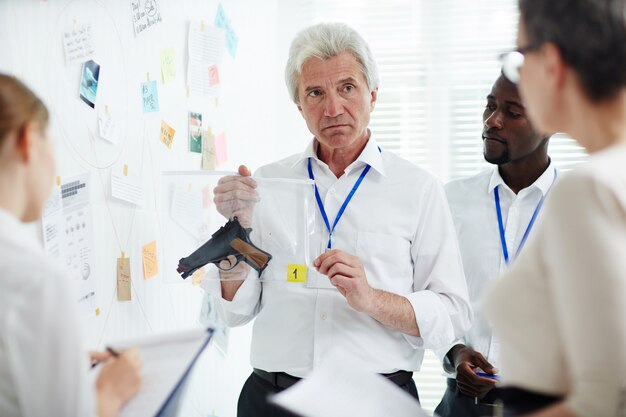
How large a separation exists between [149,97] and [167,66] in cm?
22

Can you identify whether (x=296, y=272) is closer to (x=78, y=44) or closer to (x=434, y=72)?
(x=78, y=44)

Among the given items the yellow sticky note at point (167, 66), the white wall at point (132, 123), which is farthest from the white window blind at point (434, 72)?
the yellow sticky note at point (167, 66)

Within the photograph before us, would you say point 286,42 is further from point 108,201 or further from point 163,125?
point 108,201

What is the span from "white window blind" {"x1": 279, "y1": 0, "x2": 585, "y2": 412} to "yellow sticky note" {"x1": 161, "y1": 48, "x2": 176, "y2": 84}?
6.09 ft

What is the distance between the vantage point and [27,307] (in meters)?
0.88

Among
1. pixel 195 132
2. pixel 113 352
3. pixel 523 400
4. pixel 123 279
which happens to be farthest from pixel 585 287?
pixel 195 132

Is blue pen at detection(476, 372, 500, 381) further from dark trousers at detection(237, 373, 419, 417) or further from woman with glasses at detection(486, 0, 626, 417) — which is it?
woman with glasses at detection(486, 0, 626, 417)

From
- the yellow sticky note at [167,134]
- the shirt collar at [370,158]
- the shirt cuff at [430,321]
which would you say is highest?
the yellow sticky note at [167,134]

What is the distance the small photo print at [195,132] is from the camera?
2.55 meters

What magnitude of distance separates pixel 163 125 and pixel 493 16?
237 centimetres

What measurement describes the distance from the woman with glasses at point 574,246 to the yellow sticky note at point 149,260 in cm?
132

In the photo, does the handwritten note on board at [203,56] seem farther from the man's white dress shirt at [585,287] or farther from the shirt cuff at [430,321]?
the man's white dress shirt at [585,287]

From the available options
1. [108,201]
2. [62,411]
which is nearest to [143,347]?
[62,411]

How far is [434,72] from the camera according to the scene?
395 cm
